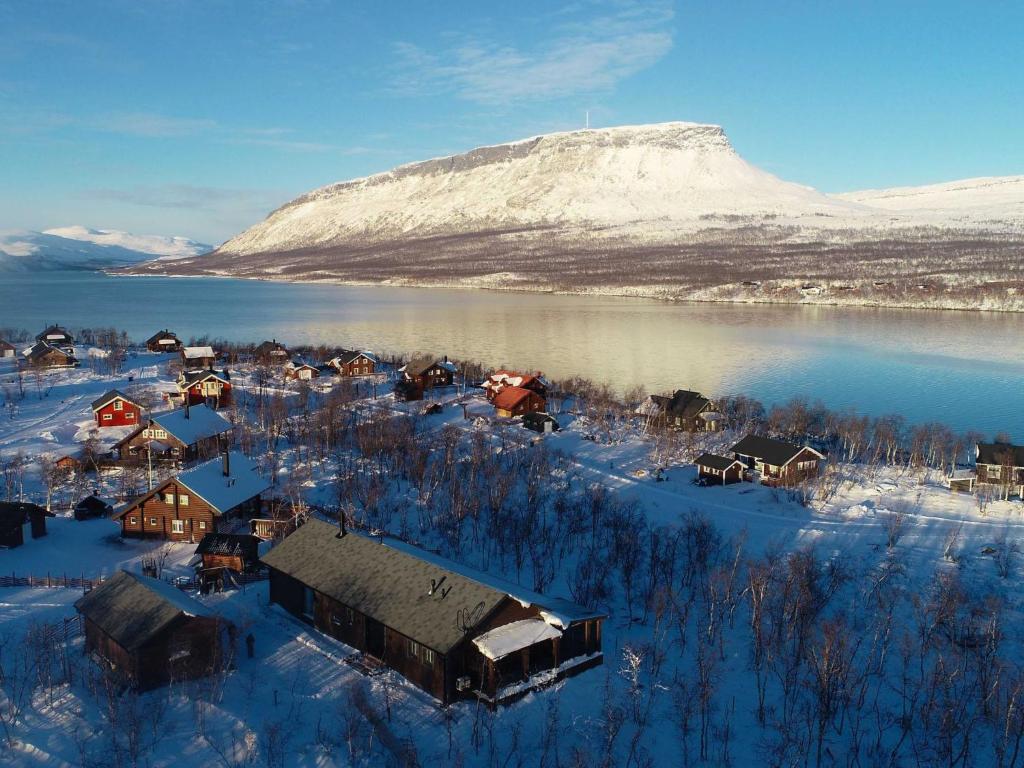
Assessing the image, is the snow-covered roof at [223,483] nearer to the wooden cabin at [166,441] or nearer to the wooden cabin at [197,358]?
the wooden cabin at [166,441]

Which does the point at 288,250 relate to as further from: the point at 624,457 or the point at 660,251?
the point at 624,457

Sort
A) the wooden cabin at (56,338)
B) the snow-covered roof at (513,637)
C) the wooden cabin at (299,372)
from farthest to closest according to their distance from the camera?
the wooden cabin at (56,338), the wooden cabin at (299,372), the snow-covered roof at (513,637)

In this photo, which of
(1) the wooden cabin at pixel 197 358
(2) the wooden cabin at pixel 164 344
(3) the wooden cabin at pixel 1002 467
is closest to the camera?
(3) the wooden cabin at pixel 1002 467

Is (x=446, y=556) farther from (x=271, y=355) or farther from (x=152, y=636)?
(x=271, y=355)

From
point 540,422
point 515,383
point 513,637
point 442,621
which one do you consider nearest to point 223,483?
point 442,621

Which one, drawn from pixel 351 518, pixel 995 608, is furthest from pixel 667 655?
pixel 351 518

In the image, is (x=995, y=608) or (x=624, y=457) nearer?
(x=995, y=608)

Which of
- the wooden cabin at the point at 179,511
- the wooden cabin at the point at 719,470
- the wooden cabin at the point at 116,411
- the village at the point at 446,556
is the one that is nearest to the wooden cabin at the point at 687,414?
the village at the point at 446,556

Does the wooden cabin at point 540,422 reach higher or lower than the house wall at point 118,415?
lower
